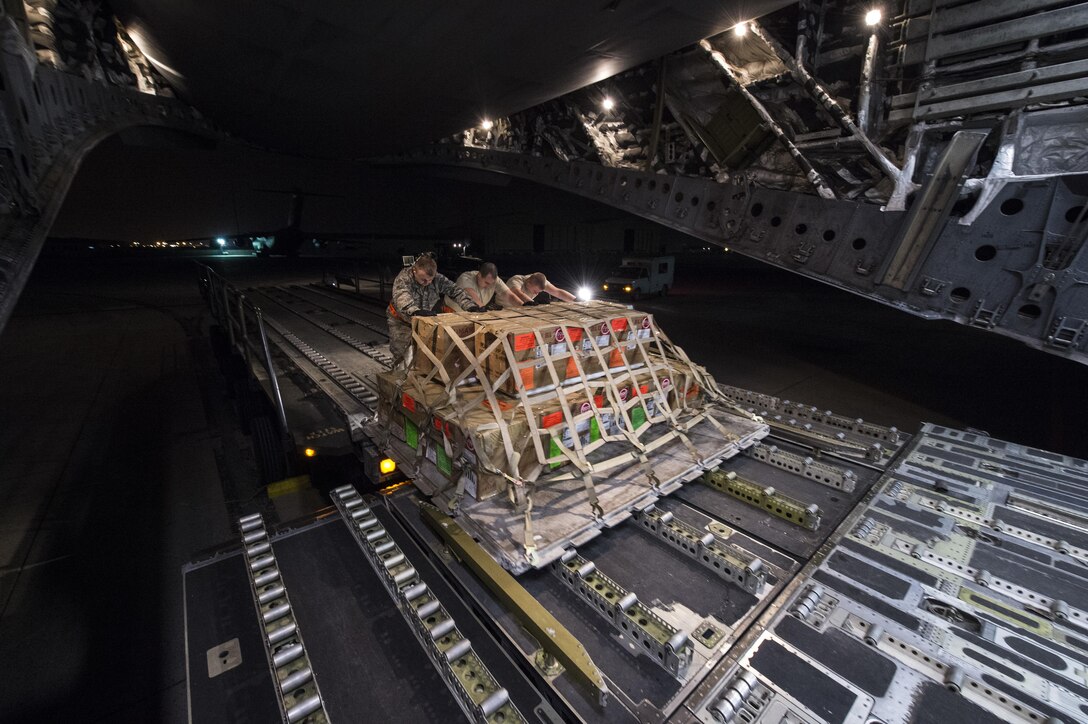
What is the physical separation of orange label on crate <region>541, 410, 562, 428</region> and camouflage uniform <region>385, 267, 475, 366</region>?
244 centimetres

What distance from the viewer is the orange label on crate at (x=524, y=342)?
3.24 metres

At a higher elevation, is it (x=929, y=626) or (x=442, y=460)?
(x=929, y=626)

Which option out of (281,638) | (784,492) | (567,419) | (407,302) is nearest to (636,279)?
(407,302)

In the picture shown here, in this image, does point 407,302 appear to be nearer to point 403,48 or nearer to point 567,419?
point 567,419

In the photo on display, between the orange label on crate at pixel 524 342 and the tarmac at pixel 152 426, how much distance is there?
136 inches

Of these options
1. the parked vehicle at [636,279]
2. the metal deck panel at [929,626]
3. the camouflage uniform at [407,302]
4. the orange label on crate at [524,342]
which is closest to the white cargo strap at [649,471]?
the metal deck panel at [929,626]

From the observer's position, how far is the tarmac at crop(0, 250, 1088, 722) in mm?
3293

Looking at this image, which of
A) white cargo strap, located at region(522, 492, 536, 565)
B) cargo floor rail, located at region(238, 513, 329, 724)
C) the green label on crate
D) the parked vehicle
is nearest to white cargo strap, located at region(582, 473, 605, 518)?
white cargo strap, located at region(522, 492, 536, 565)

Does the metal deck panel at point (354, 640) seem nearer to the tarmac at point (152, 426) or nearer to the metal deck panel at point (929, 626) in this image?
the metal deck panel at point (929, 626)

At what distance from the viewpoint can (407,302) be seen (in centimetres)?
509

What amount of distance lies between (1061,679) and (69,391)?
43.7ft

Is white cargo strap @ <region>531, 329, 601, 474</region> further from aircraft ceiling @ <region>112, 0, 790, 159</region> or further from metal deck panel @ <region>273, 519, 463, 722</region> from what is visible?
aircraft ceiling @ <region>112, 0, 790, 159</region>

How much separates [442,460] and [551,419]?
88cm

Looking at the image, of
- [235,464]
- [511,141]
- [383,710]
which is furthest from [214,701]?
[511,141]
